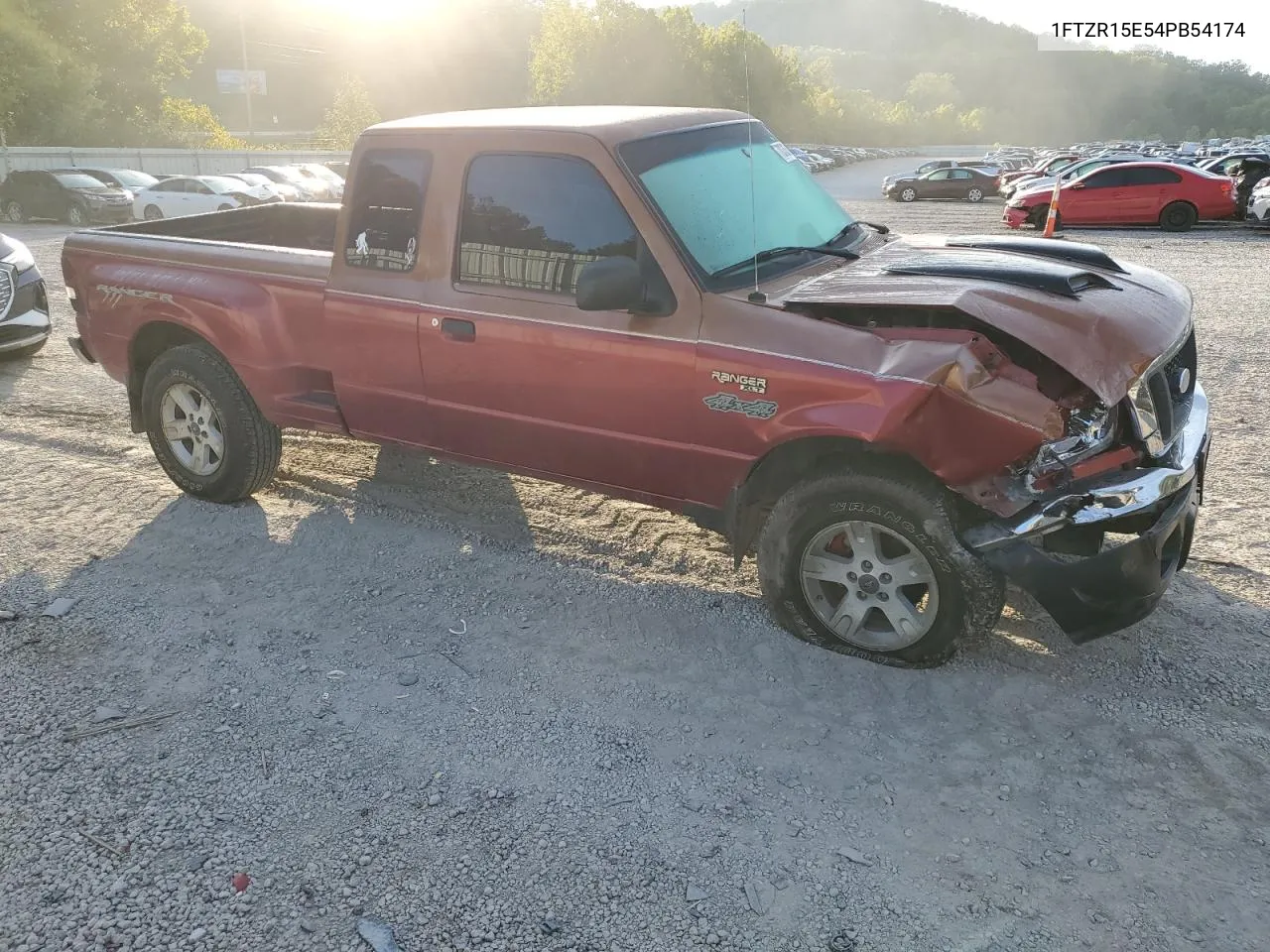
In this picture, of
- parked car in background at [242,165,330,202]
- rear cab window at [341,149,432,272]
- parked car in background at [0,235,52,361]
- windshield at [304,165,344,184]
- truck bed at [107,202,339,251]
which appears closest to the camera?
rear cab window at [341,149,432,272]

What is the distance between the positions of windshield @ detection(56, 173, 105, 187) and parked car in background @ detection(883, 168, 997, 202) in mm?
23498

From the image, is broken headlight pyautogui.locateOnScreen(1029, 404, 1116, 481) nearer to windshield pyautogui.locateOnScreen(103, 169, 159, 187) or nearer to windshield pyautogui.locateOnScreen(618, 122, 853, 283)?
windshield pyautogui.locateOnScreen(618, 122, 853, 283)

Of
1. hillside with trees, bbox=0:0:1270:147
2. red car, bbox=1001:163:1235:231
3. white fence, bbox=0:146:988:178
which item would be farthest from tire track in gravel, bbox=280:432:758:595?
hillside with trees, bbox=0:0:1270:147

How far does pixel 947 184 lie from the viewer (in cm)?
3148

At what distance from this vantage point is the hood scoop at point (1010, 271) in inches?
148

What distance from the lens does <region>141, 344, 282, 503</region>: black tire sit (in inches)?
210

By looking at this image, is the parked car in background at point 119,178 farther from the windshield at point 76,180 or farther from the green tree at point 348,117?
the green tree at point 348,117

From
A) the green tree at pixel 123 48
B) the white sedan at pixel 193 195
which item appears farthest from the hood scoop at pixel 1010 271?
the green tree at pixel 123 48

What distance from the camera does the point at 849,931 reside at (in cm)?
268

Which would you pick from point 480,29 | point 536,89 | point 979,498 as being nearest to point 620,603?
point 979,498

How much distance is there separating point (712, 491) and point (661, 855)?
1.55 metres

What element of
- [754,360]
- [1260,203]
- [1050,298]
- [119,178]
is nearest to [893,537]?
[754,360]

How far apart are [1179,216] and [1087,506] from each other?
20145 mm

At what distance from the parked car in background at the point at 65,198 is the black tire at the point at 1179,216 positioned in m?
24.3
